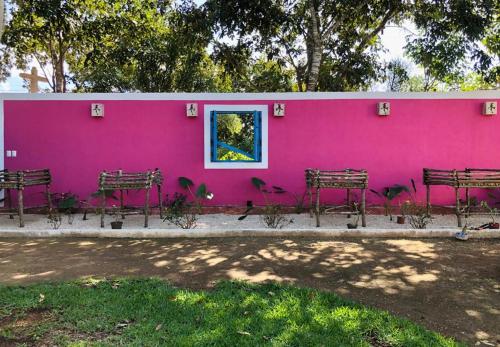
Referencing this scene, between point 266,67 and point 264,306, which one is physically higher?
point 266,67

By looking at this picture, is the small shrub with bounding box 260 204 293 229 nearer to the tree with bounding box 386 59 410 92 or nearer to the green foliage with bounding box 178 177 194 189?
the green foliage with bounding box 178 177 194 189

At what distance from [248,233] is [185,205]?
6.15 ft

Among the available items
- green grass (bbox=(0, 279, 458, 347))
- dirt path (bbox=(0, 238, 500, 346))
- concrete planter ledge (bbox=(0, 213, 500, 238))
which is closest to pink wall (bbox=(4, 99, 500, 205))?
concrete planter ledge (bbox=(0, 213, 500, 238))

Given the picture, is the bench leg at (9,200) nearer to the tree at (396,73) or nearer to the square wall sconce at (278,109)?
the square wall sconce at (278,109)

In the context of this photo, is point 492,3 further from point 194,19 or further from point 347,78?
point 194,19

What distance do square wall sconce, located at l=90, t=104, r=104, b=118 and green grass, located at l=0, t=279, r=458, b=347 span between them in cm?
476

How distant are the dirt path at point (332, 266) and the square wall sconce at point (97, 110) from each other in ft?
9.47

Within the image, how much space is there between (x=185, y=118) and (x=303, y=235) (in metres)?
3.37

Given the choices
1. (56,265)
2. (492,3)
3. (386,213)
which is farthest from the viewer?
(492,3)

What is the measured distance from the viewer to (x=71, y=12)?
36.5 feet

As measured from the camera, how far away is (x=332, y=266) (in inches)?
193

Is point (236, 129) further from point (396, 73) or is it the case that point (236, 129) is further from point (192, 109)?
point (192, 109)

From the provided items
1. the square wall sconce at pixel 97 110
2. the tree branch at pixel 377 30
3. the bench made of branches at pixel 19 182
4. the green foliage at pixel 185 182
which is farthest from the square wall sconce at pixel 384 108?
the bench made of branches at pixel 19 182

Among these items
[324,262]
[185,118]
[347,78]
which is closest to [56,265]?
[324,262]
